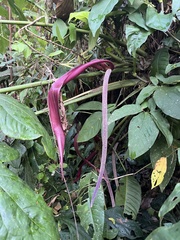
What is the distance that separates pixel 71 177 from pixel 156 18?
1.90 feet

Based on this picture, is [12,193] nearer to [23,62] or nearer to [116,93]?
[116,93]

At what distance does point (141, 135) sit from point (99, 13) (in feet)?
0.88

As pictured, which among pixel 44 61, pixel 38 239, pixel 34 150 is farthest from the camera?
pixel 44 61

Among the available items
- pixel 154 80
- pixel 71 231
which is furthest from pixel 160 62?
pixel 71 231

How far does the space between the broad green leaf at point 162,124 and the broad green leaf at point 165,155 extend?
6cm

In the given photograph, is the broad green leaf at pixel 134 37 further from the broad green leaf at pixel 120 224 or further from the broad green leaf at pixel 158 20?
the broad green leaf at pixel 120 224

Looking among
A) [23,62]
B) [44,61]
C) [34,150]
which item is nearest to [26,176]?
[34,150]

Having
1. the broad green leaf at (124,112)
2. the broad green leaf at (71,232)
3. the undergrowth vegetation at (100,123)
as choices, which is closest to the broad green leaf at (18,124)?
the undergrowth vegetation at (100,123)

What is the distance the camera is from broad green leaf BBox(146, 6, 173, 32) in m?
0.55

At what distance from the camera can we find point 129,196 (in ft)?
2.24

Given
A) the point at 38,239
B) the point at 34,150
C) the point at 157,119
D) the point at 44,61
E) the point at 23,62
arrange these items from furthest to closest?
the point at 23,62
the point at 44,61
the point at 34,150
the point at 157,119
the point at 38,239

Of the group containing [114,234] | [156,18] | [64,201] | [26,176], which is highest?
[156,18]

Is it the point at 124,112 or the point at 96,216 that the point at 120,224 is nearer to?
the point at 96,216

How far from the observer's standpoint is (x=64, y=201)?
0.93 m
